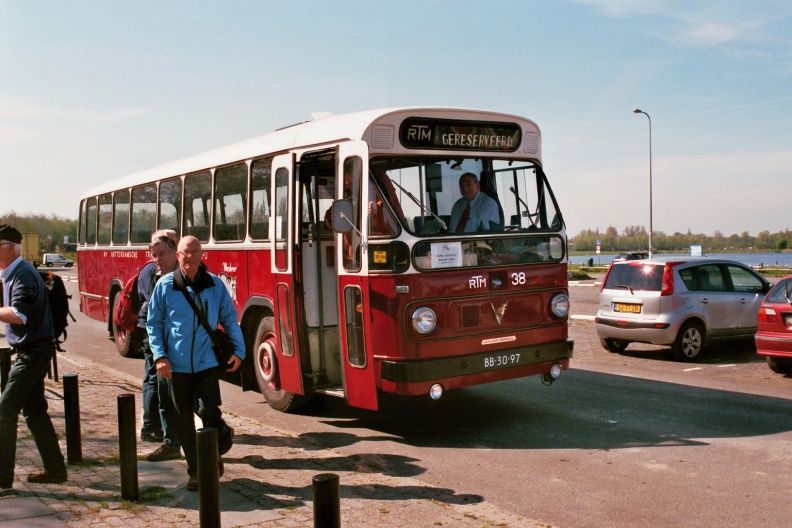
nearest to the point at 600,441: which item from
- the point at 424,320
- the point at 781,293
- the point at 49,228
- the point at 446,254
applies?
the point at 424,320

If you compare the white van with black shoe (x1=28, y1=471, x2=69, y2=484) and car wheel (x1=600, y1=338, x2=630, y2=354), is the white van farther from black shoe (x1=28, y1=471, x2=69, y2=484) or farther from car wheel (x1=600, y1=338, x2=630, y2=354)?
black shoe (x1=28, y1=471, x2=69, y2=484)

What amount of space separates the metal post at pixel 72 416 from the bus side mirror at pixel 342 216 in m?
2.70

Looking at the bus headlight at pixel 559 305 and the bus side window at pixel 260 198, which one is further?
the bus side window at pixel 260 198

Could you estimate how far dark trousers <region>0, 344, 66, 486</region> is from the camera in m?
6.01

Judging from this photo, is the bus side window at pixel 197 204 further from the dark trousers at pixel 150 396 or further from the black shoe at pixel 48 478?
the black shoe at pixel 48 478

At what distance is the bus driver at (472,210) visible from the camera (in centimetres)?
793

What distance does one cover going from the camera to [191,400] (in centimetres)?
603

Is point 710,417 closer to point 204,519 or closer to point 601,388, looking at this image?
point 601,388

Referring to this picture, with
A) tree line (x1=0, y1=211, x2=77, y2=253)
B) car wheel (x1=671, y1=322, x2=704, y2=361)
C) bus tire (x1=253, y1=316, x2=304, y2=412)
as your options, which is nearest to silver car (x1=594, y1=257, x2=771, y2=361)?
car wheel (x1=671, y1=322, x2=704, y2=361)

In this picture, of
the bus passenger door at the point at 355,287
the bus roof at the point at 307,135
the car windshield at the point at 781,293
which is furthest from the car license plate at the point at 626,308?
the bus passenger door at the point at 355,287

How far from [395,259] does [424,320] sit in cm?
63

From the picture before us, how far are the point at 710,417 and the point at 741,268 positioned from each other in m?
6.21

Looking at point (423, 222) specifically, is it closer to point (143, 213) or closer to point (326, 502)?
point (326, 502)

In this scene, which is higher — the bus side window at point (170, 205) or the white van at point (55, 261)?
the bus side window at point (170, 205)
